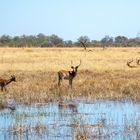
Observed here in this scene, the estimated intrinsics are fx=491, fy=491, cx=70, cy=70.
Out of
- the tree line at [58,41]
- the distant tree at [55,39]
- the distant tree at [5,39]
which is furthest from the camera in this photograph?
the distant tree at [55,39]

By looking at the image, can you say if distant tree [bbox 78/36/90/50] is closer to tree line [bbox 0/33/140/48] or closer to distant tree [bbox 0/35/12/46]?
tree line [bbox 0/33/140/48]

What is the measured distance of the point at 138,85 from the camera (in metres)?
23.4

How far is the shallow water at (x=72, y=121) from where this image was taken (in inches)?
499

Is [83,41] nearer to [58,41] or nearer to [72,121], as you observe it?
[58,41]

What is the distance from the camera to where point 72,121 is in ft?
47.9

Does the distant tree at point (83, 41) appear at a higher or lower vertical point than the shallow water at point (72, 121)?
higher

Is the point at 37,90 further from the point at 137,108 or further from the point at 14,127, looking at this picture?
the point at 14,127

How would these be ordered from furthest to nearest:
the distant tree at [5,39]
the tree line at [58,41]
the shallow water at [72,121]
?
the distant tree at [5,39] < the tree line at [58,41] < the shallow water at [72,121]

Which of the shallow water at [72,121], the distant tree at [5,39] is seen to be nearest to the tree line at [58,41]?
the distant tree at [5,39]

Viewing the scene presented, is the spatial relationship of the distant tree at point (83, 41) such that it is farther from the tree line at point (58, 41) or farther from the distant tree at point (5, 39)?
the distant tree at point (5, 39)

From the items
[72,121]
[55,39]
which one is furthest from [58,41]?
[72,121]

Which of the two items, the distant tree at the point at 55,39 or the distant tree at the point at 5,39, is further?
the distant tree at the point at 55,39

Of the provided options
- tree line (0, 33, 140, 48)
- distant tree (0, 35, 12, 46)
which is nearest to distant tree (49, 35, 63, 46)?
tree line (0, 33, 140, 48)

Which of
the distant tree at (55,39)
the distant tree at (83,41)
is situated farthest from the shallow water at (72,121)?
the distant tree at (55,39)
